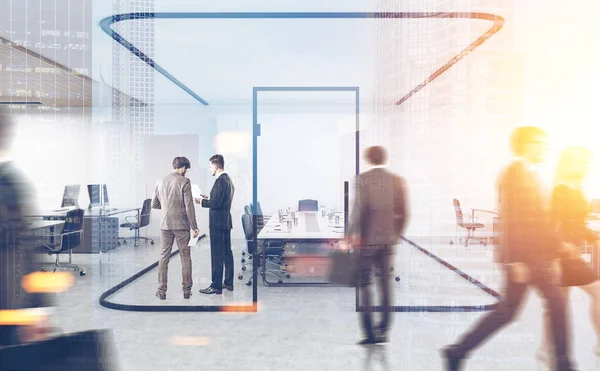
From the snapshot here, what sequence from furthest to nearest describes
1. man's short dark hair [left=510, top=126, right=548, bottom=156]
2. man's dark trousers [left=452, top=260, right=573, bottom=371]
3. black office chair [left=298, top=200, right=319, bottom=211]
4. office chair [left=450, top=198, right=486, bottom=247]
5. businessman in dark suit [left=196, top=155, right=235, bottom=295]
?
black office chair [left=298, top=200, right=319, bottom=211], office chair [left=450, top=198, right=486, bottom=247], businessman in dark suit [left=196, top=155, right=235, bottom=295], man's short dark hair [left=510, top=126, right=548, bottom=156], man's dark trousers [left=452, top=260, right=573, bottom=371]

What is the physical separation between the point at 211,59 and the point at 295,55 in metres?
1.25

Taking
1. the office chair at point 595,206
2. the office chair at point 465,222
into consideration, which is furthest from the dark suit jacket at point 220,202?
the office chair at point 595,206

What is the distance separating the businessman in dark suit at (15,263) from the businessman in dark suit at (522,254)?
2307mm

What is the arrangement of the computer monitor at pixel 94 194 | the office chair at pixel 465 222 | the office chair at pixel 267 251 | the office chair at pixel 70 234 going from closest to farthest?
1. the office chair at pixel 267 251
2. the office chair at pixel 70 234
3. the computer monitor at pixel 94 194
4. the office chair at pixel 465 222

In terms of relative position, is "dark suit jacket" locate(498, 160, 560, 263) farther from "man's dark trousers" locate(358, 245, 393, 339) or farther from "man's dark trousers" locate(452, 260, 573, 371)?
"man's dark trousers" locate(358, 245, 393, 339)

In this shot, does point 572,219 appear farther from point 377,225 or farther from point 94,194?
point 94,194

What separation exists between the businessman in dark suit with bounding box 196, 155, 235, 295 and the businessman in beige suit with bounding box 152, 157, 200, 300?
22 cm

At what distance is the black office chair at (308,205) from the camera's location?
9.03 m

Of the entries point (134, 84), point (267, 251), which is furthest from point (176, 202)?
point (134, 84)

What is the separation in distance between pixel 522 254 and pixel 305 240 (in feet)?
9.88

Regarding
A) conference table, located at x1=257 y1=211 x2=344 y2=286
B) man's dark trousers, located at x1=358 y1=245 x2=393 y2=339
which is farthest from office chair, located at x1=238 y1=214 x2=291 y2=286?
man's dark trousers, located at x1=358 y1=245 x2=393 y2=339

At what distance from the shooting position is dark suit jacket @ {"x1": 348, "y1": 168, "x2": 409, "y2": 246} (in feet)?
11.3

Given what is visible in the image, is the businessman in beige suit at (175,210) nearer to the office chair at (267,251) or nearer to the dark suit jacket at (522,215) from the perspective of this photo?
the office chair at (267,251)

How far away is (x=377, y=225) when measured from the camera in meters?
3.48
